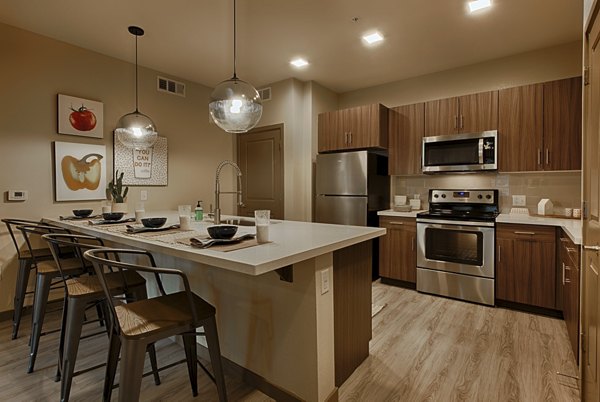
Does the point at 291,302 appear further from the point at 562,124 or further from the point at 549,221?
the point at 562,124

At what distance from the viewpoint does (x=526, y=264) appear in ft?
9.95

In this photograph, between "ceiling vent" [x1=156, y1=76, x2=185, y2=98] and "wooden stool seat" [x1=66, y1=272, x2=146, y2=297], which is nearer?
"wooden stool seat" [x1=66, y1=272, x2=146, y2=297]

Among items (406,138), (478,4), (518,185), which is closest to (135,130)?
(406,138)

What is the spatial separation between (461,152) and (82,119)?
13.7 ft

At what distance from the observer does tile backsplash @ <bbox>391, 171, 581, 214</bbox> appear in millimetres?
3332

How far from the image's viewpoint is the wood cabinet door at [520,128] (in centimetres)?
321

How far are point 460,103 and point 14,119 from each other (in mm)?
4576

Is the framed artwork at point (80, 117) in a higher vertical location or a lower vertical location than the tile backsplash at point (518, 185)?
higher

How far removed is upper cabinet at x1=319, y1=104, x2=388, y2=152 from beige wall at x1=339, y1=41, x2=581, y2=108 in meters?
0.58

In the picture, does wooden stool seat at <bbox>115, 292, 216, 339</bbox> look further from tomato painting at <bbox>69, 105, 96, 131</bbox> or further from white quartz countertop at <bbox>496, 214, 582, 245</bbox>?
tomato painting at <bbox>69, 105, 96, 131</bbox>

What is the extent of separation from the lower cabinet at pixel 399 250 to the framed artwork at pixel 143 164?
9.50ft

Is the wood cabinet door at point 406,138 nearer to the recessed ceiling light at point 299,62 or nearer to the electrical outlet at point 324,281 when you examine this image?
the recessed ceiling light at point 299,62

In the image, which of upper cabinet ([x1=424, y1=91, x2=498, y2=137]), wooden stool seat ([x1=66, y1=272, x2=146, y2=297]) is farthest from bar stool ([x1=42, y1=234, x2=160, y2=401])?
upper cabinet ([x1=424, y1=91, x2=498, y2=137])


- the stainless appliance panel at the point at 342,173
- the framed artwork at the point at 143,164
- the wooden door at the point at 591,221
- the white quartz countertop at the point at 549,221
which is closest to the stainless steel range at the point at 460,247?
the white quartz countertop at the point at 549,221
